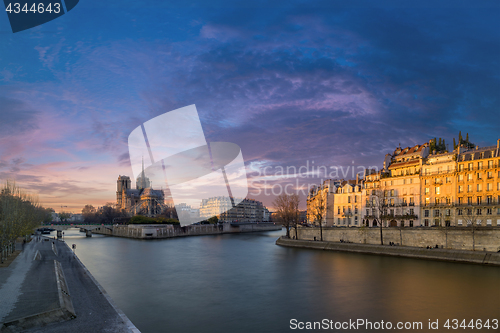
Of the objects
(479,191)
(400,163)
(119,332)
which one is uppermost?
(400,163)

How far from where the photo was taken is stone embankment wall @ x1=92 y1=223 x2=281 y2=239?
92.9 m

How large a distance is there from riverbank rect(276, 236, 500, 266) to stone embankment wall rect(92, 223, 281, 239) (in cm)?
4818

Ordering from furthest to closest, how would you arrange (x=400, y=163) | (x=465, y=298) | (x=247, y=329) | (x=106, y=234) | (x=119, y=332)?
(x=106, y=234) → (x=400, y=163) → (x=465, y=298) → (x=247, y=329) → (x=119, y=332)

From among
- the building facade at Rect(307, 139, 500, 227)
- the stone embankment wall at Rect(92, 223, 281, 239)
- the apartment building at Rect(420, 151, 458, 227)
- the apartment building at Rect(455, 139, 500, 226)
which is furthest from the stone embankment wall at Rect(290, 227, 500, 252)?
the stone embankment wall at Rect(92, 223, 281, 239)

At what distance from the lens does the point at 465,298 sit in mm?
24562

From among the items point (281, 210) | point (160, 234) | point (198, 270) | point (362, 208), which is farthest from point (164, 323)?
point (160, 234)

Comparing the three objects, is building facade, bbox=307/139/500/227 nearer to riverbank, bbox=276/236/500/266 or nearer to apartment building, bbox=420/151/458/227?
apartment building, bbox=420/151/458/227

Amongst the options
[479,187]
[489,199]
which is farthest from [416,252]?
[479,187]

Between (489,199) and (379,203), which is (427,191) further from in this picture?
(489,199)

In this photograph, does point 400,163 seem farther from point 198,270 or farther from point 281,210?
point 198,270

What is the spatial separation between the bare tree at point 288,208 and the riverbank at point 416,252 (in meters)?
10.4

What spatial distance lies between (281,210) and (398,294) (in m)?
49.3

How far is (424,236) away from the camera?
47344mm

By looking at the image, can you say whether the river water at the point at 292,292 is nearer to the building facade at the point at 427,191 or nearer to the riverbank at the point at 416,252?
the riverbank at the point at 416,252
